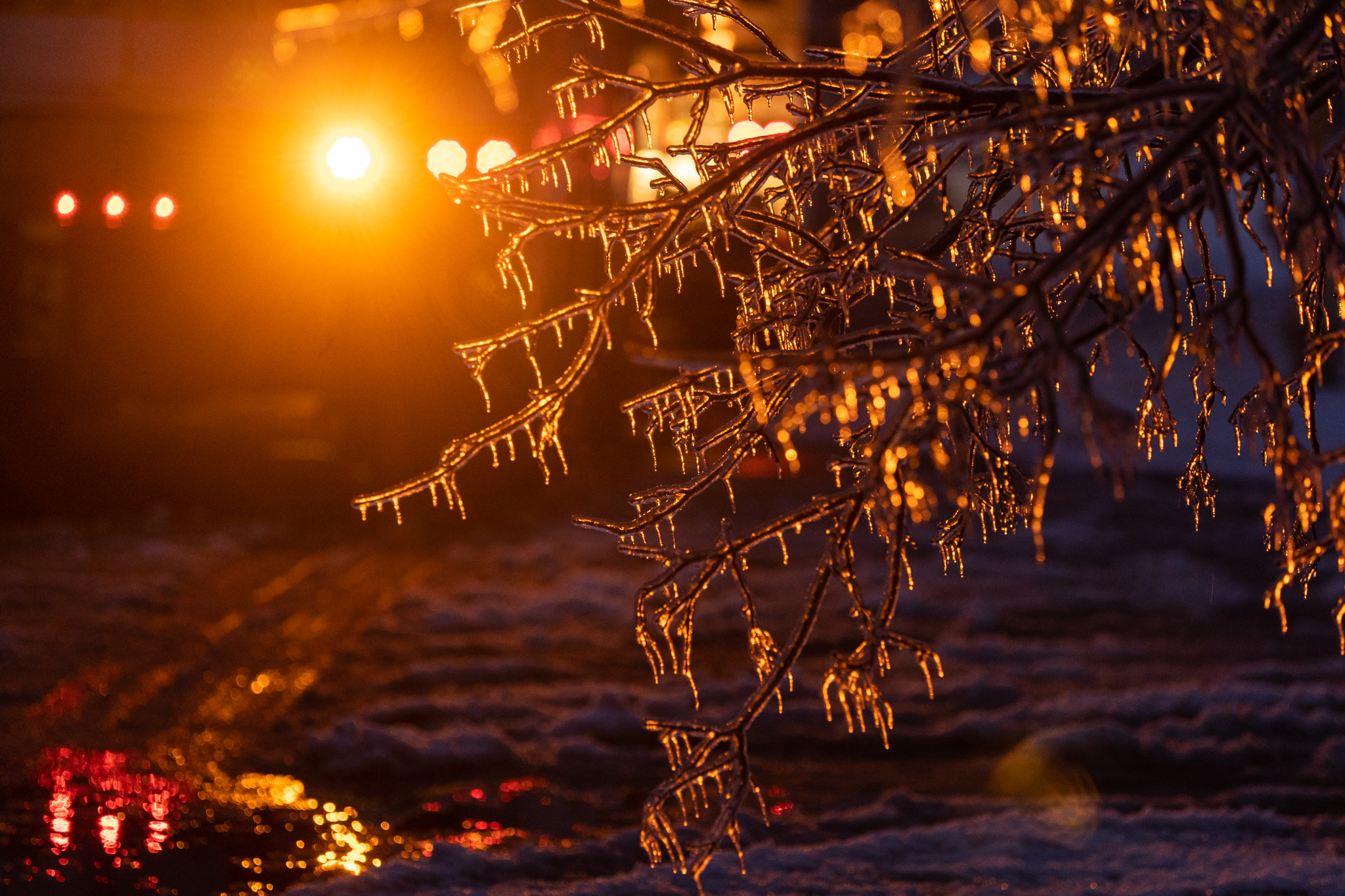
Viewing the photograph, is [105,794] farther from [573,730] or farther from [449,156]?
[449,156]

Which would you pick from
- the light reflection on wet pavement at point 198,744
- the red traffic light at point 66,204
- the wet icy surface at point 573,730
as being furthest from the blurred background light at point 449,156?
the red traffic light at point 66,204

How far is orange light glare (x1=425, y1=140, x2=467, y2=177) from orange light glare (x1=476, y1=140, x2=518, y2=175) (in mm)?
136

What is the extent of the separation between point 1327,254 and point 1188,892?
278 centimetres

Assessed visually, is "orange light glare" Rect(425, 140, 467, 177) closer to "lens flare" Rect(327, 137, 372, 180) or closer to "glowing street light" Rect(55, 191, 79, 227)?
"lens flare" Rect(327, 137, 372, 180)

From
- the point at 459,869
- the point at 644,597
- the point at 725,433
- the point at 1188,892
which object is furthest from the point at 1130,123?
the point at 459,869

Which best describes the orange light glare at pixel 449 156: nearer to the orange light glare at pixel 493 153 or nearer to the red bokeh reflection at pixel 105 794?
the orange light glare at pixel 493 153

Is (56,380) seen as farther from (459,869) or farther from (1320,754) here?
(1320,754)

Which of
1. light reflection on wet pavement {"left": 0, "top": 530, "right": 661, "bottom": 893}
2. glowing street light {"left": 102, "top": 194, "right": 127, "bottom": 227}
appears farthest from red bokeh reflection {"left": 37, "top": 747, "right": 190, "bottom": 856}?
glowing street light {"left": 102, "top": 194, "right": 127, "bottom": 227}

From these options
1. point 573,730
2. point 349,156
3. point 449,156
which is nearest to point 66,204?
point 349,156

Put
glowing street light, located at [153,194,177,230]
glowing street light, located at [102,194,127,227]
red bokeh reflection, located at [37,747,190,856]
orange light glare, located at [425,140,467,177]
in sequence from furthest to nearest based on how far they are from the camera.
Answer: glowing street light, located at [102,194,127,227] → glowing street light, located at [153,194,177,230] → orange light glare, located at [425,140,467,177] → red bokeh reflection, located at [37,747,190,856]

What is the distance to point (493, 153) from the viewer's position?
9930mm

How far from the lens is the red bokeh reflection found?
16.1 feet

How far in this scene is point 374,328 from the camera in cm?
Result: 1131

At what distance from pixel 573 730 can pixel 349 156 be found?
5549 mm
